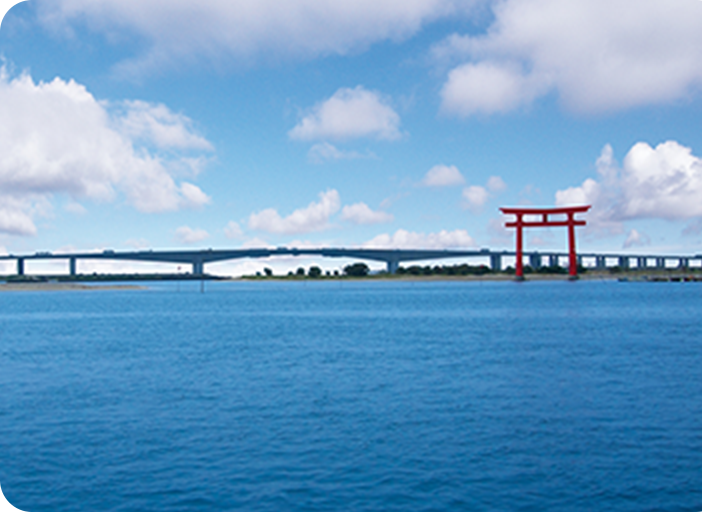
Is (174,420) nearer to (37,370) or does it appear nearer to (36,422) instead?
(36,422)

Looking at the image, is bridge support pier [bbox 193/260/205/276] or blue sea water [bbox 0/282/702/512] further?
bridge support pier [bbox 193/260/205/276]

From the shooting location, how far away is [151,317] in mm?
63125

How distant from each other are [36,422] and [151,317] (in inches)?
1834

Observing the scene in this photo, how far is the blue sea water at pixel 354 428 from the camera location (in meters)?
12.4

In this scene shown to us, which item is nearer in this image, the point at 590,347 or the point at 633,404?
the point at 633,404

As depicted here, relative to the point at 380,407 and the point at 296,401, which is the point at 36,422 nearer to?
the point at 296,401

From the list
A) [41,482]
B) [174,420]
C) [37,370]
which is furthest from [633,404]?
[37,370]

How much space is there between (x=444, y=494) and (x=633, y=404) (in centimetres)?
996

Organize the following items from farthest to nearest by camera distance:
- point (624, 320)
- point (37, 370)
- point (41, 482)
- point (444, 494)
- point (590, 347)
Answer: point (624, 320)
point (590, 347)
point (37, 370)
point (41, 482)
point (444, 494)

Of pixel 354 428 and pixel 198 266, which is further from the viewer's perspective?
pixel 198 266

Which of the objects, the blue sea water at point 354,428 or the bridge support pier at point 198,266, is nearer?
the blue sea water at point 354,428

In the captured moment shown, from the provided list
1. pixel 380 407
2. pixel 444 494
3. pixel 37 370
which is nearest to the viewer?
pixel 444 494

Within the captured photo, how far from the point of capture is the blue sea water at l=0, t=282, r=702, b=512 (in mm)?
12375

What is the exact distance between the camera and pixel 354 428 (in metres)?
16.9
